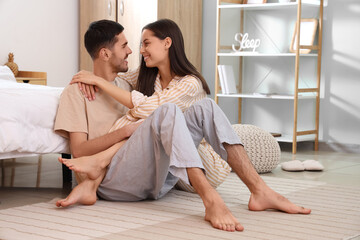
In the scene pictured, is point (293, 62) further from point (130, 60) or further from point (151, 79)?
point (151, 79)

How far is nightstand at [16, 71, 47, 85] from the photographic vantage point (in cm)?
438

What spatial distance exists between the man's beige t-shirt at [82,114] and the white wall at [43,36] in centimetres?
257

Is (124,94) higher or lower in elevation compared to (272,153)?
higher

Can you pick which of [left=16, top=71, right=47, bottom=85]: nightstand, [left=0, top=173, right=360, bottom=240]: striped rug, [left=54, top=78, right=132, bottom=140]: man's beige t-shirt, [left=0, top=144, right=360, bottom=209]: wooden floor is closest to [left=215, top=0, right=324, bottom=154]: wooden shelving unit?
[left=0, top=144, right=360, bottom=209]: wooden floor

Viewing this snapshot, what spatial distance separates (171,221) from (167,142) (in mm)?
285

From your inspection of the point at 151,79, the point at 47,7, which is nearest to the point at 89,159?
the point at 151,79

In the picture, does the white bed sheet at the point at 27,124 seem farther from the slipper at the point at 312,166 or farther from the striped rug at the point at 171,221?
the slipper at the point at 312,166

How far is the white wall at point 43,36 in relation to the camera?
4777 mm

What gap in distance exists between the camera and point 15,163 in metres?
3.71

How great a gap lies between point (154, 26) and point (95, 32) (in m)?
0.26

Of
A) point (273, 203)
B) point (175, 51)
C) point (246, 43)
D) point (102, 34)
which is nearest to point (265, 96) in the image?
point (246, 43)

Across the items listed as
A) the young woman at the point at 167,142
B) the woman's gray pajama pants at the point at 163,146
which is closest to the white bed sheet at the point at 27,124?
the young woman at the point at 167,142

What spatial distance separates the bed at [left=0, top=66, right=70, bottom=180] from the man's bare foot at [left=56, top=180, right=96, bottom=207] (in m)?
0.26

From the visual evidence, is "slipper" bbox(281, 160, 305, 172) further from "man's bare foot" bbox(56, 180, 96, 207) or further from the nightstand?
the nightstand
